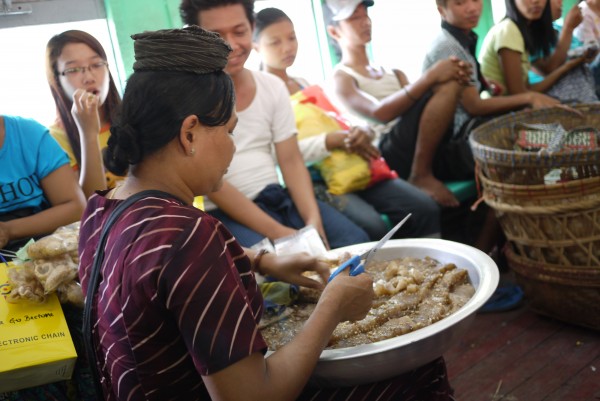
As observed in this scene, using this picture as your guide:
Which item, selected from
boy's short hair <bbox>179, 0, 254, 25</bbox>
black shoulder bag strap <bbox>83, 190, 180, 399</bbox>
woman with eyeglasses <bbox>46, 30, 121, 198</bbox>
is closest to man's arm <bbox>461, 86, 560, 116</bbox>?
boy's short hair <bbox>179, 0, 254, 25</bbox>

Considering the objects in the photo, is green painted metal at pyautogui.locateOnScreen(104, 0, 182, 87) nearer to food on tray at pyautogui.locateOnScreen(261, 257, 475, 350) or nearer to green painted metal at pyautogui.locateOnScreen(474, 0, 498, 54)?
food on tray at pyautogui.locateOnScreen(261, 257, 475, 350)

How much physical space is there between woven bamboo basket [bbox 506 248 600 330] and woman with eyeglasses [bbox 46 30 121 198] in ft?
5.70

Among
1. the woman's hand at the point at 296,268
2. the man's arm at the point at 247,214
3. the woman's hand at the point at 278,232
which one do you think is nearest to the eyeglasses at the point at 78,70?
the man's arm at the point at 247,214

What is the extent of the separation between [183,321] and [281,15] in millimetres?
2583

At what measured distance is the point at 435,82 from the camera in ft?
10.3

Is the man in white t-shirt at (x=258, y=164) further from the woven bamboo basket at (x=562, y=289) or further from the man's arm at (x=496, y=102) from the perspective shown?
the man's arm at (x=496, y=102)

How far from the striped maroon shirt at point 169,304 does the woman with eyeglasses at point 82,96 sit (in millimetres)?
1195

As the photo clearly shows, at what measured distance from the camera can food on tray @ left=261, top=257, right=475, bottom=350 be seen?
4.61ft

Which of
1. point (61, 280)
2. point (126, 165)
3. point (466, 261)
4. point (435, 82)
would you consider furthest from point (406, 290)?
point (435, 82)

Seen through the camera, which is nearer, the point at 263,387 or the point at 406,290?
the point at 263,387

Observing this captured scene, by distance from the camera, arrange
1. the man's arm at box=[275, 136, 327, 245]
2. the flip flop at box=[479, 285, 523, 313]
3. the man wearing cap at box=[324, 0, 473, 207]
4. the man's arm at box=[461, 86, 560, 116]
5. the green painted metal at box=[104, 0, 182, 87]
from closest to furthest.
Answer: the man's arm at box=[275, 136, 327, 245] → the flip flop at box=[479, 285, 523, 313] → the green painted metal at box=[104, 0, 182, 87] → the man wearing cap at box=[324, 0, 473, 207] → the man's arm at box=[461, 86, 560, 116]

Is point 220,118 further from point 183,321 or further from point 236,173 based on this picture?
point 236,173

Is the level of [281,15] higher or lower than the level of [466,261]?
higher

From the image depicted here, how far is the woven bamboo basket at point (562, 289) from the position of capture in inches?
95.1
